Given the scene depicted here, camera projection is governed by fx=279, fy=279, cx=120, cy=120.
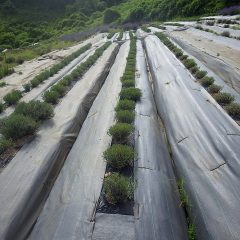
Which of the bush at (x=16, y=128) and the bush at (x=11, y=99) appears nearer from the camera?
the bush at (x=16, y=128)

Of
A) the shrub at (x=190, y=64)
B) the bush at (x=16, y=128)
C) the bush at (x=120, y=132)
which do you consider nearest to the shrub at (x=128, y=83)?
the shrub at (x=190, y=64)

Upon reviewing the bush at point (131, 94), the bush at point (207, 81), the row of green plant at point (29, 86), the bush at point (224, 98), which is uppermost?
the bush at point (224, 98)

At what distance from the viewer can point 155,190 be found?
4215 mm

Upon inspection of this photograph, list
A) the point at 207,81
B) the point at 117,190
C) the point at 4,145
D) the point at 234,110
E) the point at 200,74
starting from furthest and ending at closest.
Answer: the point at 200,74 < the point at 207,81 < the point at 234,110 < the point at 4,145 < the point at 117,190

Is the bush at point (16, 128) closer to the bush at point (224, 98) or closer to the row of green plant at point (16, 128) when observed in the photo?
the row of green plant at point (16, 128)

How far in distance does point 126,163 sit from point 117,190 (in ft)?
2.81

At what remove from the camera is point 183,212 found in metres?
3.96

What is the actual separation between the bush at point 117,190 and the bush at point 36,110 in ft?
11.3

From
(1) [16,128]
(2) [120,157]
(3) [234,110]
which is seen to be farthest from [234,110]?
(1) [16,128]

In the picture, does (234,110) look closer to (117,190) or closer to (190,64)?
(117,190)

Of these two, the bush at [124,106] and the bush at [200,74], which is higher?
the bush at [124,106]

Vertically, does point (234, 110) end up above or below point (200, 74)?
above

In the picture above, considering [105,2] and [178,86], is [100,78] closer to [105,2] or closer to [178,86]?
[178,86]

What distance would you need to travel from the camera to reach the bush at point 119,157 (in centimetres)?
478
